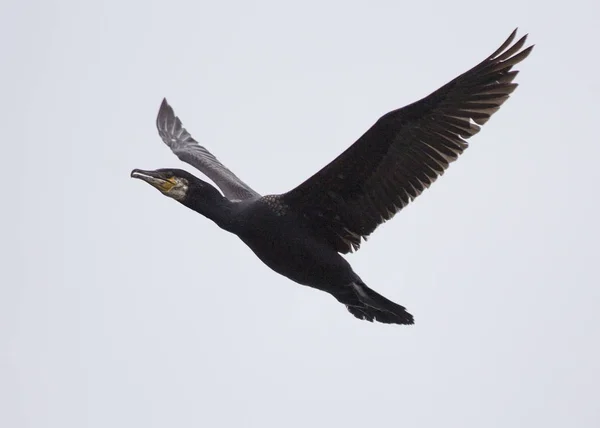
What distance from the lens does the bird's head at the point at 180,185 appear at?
11.4m

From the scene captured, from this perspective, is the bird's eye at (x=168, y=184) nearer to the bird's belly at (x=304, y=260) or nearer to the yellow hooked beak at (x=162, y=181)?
the yellow hooked beak at (x=162, y=181)

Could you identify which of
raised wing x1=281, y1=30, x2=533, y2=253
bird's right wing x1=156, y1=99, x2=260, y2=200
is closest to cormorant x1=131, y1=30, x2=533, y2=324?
raised wing x1=281, y1=30, x2=533, y2=253

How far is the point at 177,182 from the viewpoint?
1144 centimetres

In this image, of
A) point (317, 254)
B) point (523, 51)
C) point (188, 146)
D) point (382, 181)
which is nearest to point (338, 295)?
point (317, 254)

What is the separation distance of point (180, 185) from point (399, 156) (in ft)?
7.19

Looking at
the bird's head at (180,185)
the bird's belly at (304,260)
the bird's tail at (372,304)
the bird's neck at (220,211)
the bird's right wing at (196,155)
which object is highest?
the bird's right wing at (196,155)

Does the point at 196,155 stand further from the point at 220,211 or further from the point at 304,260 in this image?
the point at 304,260

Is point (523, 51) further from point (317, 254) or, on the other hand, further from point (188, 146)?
point (188, 146)

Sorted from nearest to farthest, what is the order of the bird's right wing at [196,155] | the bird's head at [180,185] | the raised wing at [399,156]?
the raised wing at [399,156]
the bird's head at [180,185]
the bird's right wing at [196,155]

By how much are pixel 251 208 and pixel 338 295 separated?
128 cm

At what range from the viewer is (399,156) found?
1084 centimetres

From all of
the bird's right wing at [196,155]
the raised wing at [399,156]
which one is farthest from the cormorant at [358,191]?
the bird's right wing at [196,155]

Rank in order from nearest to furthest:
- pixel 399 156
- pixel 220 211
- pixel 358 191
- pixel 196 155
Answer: pixel 399 156 < pixel 358 191 < pixel 220 211 < pixel 196 155

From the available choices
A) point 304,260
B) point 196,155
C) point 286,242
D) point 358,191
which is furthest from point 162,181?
point 196,155
